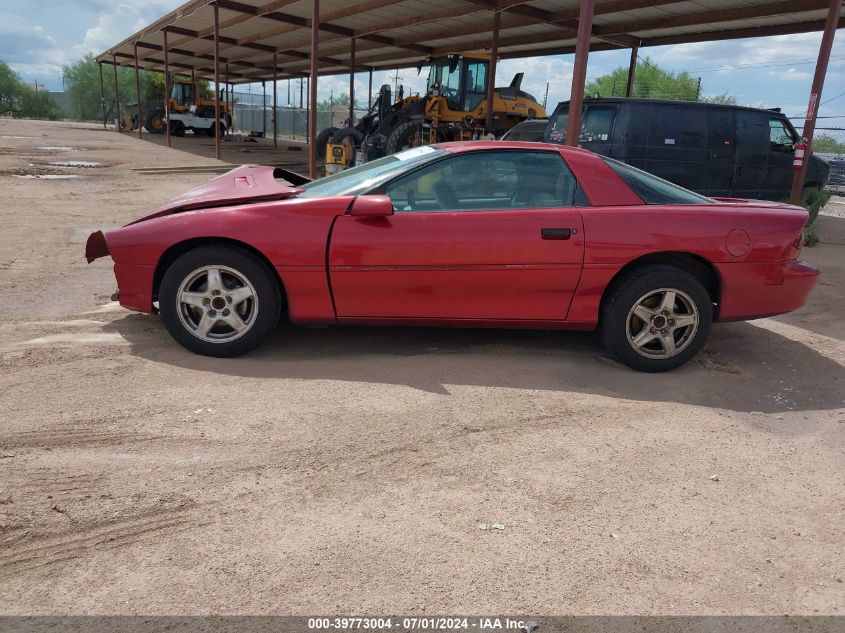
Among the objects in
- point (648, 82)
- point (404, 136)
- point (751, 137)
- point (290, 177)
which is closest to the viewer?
point (290, 177)

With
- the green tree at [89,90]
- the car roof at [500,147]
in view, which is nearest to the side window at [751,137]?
the car roof at [500,147]

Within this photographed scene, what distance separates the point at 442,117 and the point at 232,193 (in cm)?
1355

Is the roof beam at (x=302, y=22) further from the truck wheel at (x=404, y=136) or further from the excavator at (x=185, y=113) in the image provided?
the excavator at (x=185, y=113)

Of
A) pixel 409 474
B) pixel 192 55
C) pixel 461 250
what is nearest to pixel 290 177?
pixel 461 250

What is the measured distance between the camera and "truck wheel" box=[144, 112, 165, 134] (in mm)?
36312

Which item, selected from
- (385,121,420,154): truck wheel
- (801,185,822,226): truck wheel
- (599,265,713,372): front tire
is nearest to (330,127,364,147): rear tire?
(385,121,420,154): truck wheel

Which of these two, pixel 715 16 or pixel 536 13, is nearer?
pixel 715 16

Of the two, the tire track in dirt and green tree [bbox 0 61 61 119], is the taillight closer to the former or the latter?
the tire track in dirt

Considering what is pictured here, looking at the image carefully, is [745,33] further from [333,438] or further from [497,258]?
[333,438]

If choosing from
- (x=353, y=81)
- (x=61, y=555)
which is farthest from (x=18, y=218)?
(x=353, y=81)

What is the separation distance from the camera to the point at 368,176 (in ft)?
14.3

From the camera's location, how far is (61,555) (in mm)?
2258

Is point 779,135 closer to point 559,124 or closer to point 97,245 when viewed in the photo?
point 559,124

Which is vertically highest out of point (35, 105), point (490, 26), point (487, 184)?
point (490, 26)
